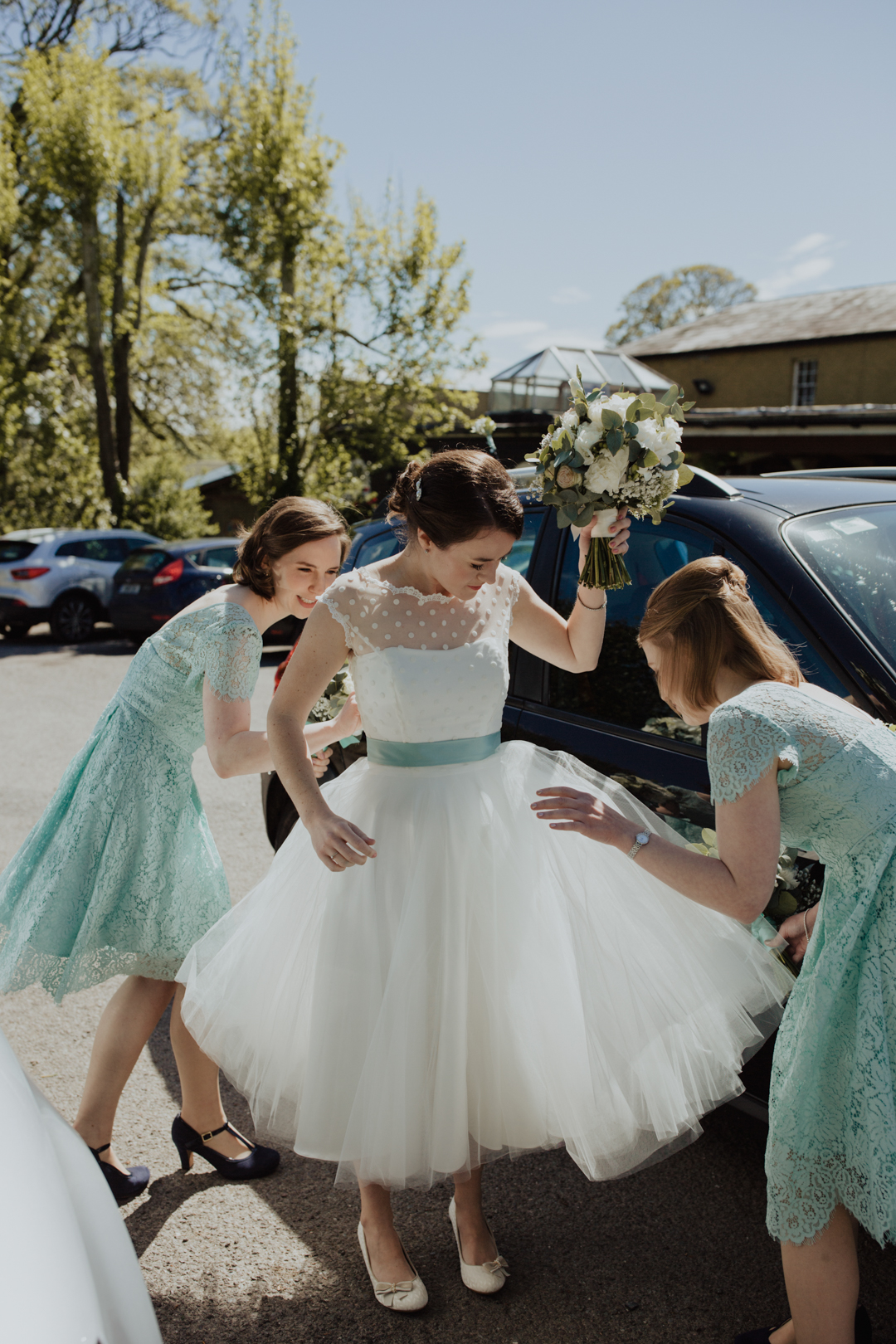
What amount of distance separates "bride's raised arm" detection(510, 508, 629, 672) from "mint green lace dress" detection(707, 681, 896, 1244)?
33.3 inches

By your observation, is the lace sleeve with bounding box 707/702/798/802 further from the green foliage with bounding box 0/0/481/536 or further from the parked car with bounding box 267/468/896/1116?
the green foliage with bounding box 0/0/481/536

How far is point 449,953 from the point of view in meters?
2.13

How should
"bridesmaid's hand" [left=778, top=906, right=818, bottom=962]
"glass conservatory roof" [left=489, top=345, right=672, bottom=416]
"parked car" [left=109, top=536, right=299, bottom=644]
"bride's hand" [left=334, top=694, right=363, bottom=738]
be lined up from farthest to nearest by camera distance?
"glass conservatory roof" [left=489, top=345, right=672, bottom=416] < "parked car" [left=109, top=536, right=299, bottom=644] < "bride's hand" [left=334, top=694, right=363, bottom=738] < "bridesmaid's hand" [left=778, top=906, right=818, bottom=962]

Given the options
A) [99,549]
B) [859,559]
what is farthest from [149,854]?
[99,549]

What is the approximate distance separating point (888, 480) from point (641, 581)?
1.18 meters

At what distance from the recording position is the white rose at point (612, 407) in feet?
7.47

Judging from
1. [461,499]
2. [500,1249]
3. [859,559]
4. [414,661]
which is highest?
[461,499]

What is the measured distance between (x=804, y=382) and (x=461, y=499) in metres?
26.3

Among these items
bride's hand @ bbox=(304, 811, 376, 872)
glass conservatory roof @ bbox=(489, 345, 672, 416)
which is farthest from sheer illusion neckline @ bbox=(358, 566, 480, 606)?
glass conservatory roof @ bbox=(489, 345, 672, 416)

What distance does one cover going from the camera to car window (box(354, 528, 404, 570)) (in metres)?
4.17

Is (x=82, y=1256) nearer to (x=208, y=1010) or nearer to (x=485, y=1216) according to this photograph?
(x=208, y=1010)

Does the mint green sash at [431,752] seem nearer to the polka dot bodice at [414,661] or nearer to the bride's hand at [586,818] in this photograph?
the polka dot bodice at [414,661]

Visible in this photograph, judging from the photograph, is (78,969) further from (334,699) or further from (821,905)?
(821,905)

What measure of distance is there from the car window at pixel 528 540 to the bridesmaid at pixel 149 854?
0.88 metres
